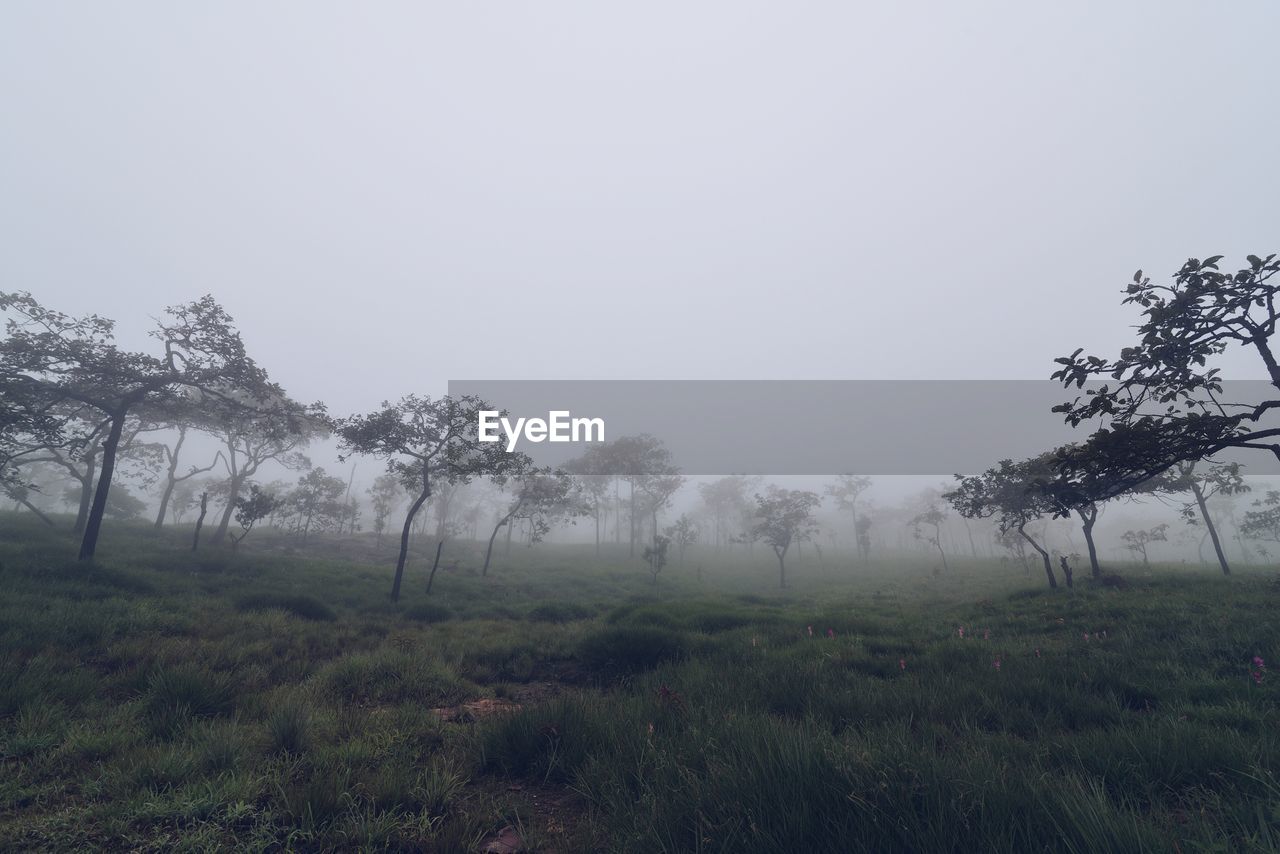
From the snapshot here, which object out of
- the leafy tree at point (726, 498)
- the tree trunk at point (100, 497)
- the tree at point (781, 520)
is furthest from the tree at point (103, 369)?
the leafy tree at point (726, 498)

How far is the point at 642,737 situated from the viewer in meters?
4.34

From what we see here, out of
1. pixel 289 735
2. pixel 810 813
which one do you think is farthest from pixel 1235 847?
pixel 289 735

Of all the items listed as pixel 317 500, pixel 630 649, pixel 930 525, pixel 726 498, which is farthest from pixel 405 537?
pixel 930 525

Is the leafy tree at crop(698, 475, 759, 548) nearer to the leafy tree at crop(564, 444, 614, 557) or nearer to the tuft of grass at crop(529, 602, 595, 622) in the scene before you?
the leafy tree at crop(564, 444, 614, 557)

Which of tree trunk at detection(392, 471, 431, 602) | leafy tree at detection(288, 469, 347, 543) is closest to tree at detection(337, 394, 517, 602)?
tree trunk at detection(392, 471, 431, 602)

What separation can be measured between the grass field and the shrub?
2.37 meters

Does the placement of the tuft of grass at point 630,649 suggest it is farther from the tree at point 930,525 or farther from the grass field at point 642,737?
the tree at point 930,525

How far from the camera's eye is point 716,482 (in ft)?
271

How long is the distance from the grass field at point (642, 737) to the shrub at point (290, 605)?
2372 millimetres

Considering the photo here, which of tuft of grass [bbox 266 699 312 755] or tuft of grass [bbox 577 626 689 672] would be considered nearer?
tuft of grass [bbox 266 699 312 755]

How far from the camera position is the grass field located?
8.79 ft

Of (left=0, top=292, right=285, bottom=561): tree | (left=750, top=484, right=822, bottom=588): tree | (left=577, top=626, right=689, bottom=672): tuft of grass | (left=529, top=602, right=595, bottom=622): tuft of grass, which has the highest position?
(left=0, top=292, right=285, bottom=561): tree

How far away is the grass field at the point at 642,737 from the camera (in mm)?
2678

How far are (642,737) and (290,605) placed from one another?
44.6ft
